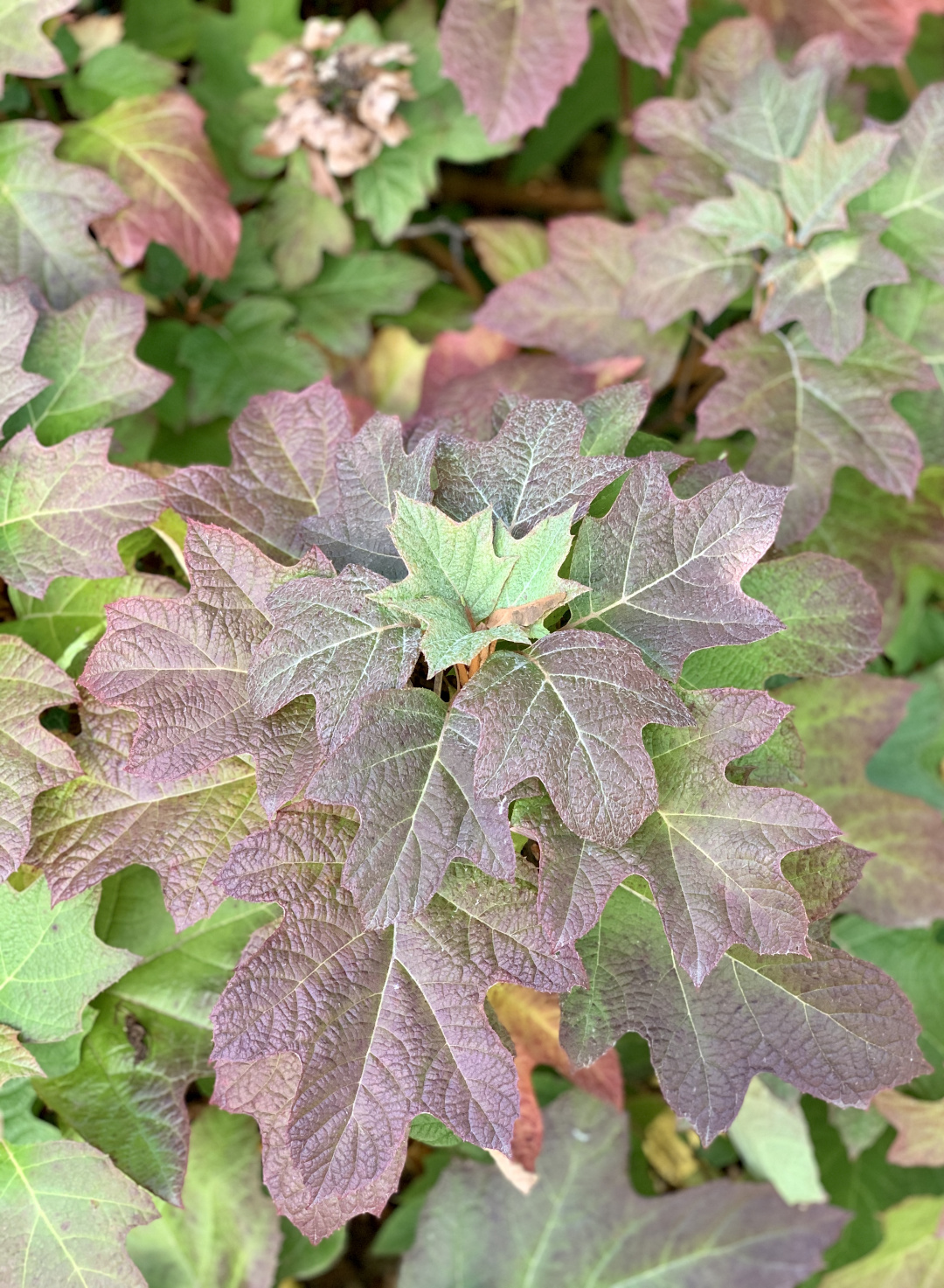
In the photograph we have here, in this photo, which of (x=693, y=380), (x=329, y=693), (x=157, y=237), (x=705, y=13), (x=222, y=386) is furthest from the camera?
(x=705, y=13)

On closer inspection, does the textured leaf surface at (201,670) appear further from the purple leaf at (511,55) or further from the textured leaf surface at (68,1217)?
the purple leaf at (511,55)

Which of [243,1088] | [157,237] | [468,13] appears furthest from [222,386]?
[243,1088]

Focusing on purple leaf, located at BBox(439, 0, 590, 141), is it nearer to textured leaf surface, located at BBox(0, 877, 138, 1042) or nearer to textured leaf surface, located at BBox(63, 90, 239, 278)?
textured leaf surface, located at BBox(63, 90, 239, 278)

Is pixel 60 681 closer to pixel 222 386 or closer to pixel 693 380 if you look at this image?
pixel 222 386

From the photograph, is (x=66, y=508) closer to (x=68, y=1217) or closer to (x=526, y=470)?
(x=526, y=470)

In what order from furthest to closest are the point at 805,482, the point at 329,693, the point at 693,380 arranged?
the point at 693,380 → the point at 805,482 → the point at 329,693

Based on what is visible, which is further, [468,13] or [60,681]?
[468,13]
